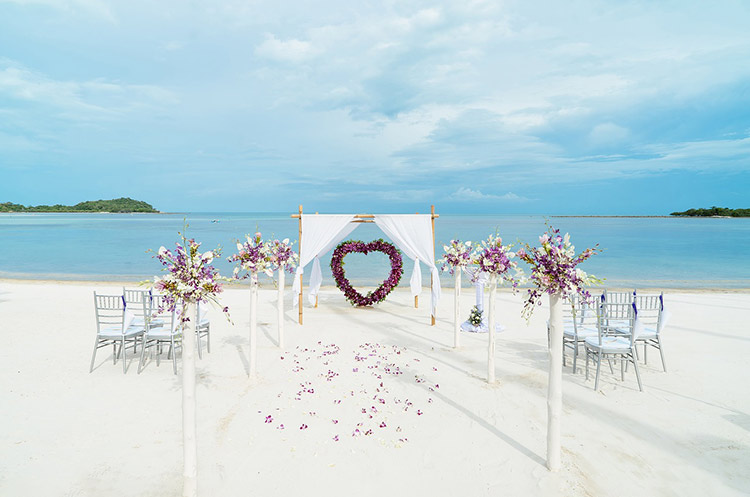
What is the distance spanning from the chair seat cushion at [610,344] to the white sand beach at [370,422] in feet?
1.81

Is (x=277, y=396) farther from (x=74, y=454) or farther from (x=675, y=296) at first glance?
(x=675, y=296)

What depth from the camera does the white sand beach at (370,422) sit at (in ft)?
13.2

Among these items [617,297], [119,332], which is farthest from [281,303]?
[617,297]

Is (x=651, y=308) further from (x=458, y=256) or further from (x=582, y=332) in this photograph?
(x=458, y=256)

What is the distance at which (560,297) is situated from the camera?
4227 millimetres

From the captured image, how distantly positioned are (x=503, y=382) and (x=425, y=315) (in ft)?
16.5

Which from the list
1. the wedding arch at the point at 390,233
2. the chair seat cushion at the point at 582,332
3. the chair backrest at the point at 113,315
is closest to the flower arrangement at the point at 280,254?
the wedding arch at the point at 390,233

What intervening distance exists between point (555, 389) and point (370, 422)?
2125mm

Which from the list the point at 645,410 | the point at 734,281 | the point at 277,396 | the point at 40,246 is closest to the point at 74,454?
the point at 277,396

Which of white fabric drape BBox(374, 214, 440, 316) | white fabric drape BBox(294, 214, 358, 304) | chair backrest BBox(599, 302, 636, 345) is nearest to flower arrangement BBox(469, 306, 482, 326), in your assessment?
white fabric drape BBox(374, 214, 440, 316)

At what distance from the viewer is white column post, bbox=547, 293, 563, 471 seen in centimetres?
416

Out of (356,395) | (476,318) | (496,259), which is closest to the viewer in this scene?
(356,395)

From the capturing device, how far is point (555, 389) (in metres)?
4.21

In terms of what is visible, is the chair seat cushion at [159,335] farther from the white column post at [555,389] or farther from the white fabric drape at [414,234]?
the white column post at [555,389]
